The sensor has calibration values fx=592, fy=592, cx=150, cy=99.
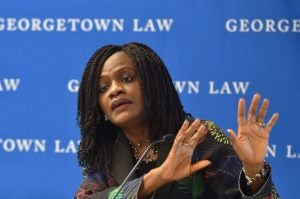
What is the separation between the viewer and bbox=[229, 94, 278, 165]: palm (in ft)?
3.27

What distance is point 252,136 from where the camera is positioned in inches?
40.1

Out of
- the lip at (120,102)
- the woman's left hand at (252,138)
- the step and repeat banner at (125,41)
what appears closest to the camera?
the woman's left hand at (252,138)

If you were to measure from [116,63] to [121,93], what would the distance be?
0.27ft

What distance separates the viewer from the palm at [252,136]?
1.00 m

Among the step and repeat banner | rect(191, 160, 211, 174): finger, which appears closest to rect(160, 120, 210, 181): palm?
rect(191, 160, 211, 174): finger

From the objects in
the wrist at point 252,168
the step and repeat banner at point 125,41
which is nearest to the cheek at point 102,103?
the wrist at point 252,168

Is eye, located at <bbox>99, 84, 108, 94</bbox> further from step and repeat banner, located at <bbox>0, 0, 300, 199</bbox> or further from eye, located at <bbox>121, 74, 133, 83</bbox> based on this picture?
step and repeat banner, located at <bbox>0, 0, 300, 199</bbox>

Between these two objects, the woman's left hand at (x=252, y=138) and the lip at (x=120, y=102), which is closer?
the woman's left hand at (x=252, y=138)

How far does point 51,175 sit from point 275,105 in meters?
0.73

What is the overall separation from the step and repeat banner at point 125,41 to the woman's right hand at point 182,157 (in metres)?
0.81

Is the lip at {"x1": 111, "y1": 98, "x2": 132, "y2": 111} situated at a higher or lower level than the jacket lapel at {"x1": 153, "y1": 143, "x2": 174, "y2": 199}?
higher

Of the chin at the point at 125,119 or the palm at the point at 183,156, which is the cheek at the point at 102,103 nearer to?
the chin at the point at 125,119

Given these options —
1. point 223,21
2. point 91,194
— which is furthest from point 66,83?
point 91,194

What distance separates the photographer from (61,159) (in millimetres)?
1886
